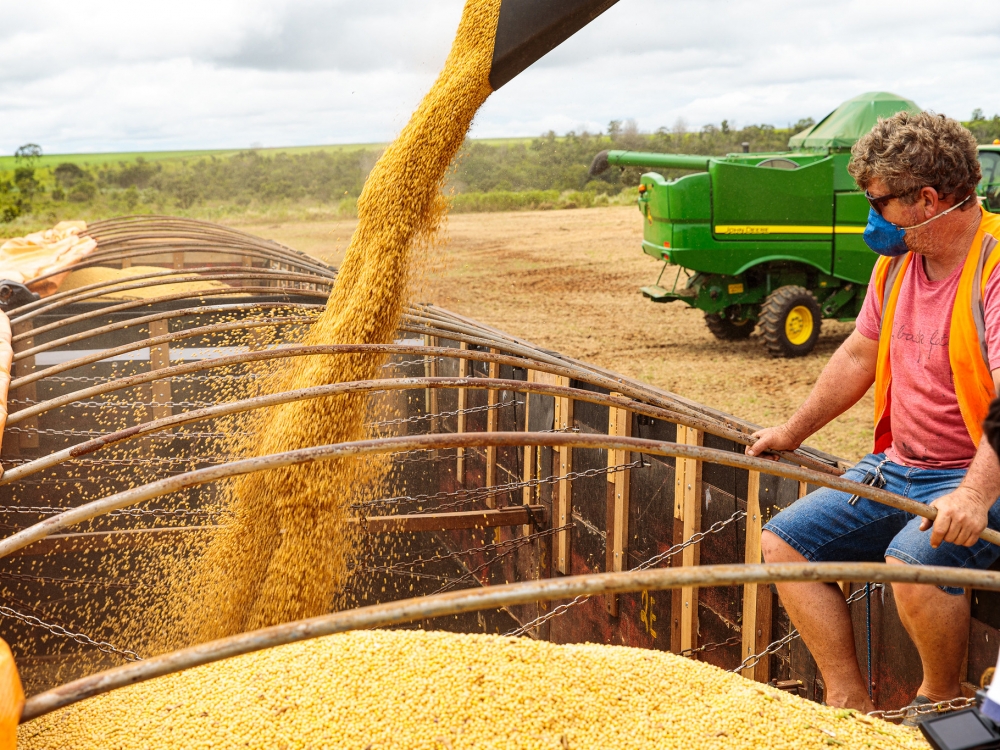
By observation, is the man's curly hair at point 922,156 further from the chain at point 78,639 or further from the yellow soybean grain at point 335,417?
the chain at point 78,639

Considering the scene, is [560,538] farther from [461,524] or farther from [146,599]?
[146,599]

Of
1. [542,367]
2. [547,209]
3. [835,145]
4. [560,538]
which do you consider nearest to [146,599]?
[560,538]

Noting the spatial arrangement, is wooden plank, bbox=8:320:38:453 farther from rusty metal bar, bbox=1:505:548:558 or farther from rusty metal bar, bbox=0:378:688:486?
rusty metal bar, bbox=0:378:688:486

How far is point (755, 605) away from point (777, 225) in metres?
6.54

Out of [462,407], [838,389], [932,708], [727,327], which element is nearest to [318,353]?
[838,389]

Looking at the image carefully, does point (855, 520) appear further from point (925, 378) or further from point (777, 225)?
point (777, 225)

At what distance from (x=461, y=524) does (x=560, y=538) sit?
48 centimetres

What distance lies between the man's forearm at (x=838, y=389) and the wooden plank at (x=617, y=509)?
110 centimetres

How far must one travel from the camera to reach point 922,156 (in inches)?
82.0

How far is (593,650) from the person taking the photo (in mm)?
2059

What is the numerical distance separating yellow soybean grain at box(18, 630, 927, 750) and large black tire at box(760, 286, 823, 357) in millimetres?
7543

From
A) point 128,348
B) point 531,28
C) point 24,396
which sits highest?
point 531,28

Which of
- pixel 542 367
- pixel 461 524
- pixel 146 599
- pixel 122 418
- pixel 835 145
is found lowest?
pixel 146 599

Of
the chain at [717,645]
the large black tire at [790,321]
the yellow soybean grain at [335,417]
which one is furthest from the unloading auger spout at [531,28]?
the large black tire at [790,321]
